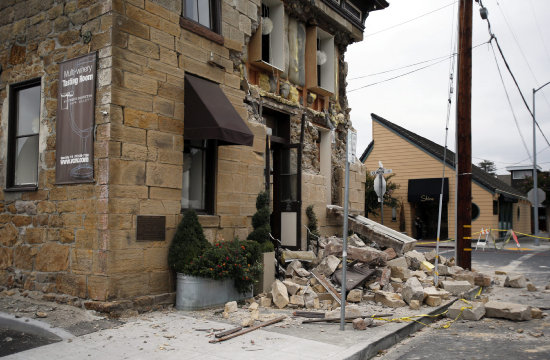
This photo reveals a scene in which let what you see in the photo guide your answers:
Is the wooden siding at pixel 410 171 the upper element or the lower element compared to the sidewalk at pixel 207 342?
upper

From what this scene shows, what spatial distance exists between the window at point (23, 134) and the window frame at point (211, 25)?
104 inches

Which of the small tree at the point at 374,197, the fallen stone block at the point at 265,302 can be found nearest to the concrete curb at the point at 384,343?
the fallen stone block at the point at 265,302

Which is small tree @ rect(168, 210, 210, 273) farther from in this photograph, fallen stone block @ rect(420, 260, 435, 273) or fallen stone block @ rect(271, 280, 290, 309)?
fallen stone block @ rect(420, 260, 435, 273)

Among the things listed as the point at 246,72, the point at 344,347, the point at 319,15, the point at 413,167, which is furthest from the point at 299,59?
the point at 413,167

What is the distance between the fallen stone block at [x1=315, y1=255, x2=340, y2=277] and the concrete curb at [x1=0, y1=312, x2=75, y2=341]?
190 inches

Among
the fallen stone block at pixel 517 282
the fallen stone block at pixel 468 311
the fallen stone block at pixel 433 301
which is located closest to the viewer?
the fallen stone block at pixel 468 311

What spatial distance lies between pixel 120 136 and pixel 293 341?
3.76 m

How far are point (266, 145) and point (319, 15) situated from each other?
4.22 meters

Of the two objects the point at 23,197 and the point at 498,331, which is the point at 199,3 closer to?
the point at 23,197

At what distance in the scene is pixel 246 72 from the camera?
1030 cm

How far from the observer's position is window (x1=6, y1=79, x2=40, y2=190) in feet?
27.5

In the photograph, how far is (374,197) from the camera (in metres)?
26.8

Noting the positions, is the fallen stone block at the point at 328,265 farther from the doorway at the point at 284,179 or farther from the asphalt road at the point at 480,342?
the asphalt road at the point at 480,342

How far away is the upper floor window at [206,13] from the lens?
8.90m
